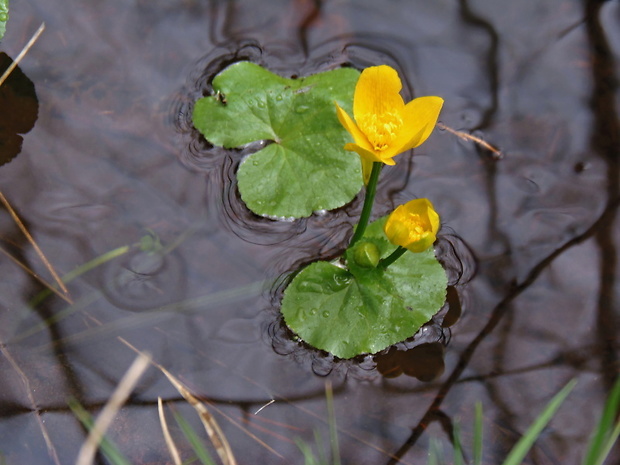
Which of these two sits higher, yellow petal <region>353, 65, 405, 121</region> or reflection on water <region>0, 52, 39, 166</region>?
reflection on water <region>0, 52, 39, 166</region>

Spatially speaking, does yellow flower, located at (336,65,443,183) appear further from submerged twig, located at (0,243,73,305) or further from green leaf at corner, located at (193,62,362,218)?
submerged twig, located at (0,243,73,305)

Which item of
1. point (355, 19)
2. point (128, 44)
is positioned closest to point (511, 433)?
point (355, 19)

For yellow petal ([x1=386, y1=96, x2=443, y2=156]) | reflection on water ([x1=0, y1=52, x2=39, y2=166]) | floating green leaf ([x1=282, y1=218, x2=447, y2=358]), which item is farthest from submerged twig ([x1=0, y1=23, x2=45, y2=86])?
yellow petal ([x1=386, y1=96, x2=443, y2=156])

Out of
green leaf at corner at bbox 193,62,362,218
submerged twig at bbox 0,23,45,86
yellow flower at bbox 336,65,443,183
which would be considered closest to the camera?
yellow flower at bbox 336,65,443,183

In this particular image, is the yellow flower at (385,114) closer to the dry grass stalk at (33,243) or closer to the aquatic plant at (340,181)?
the aquatic plant at (340,181)

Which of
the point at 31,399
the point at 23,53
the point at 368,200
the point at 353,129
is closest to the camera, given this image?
the point at 353,129

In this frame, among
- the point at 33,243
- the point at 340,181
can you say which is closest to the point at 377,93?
the point at 340,181

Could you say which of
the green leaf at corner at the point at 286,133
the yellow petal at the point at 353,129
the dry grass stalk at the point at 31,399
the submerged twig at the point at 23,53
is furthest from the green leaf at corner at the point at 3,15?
the yellow petal at the point at 353,129

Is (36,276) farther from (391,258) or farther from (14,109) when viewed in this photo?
(391,258)
